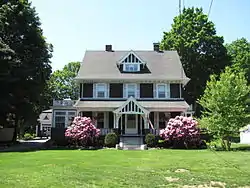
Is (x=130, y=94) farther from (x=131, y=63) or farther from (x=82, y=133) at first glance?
(x=82, y=133)

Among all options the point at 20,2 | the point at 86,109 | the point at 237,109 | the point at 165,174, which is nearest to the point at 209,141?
the point at 237,109

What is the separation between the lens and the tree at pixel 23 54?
91.7 feet

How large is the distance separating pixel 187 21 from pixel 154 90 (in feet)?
62.9

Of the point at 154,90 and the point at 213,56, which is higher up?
the point at 213,56

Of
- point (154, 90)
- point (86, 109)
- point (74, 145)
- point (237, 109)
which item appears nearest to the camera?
point (237, 109)

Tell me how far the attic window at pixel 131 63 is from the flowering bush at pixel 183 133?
8.75 metres

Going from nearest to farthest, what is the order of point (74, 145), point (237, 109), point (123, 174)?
1. point (123, 174)
2. point (237, 109)
3. point (74, 145)

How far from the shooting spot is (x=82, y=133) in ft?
82.0

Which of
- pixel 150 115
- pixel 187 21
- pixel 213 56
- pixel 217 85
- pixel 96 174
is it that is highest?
pixel 187 21

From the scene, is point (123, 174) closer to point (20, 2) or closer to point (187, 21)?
point (20, 2)

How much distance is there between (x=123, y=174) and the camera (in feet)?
35.0

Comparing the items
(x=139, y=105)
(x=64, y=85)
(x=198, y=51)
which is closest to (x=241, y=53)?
(x=198, y=51)

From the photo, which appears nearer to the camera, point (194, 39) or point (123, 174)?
point (123, 174)

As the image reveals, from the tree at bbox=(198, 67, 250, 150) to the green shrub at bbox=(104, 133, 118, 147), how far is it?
737 cm
